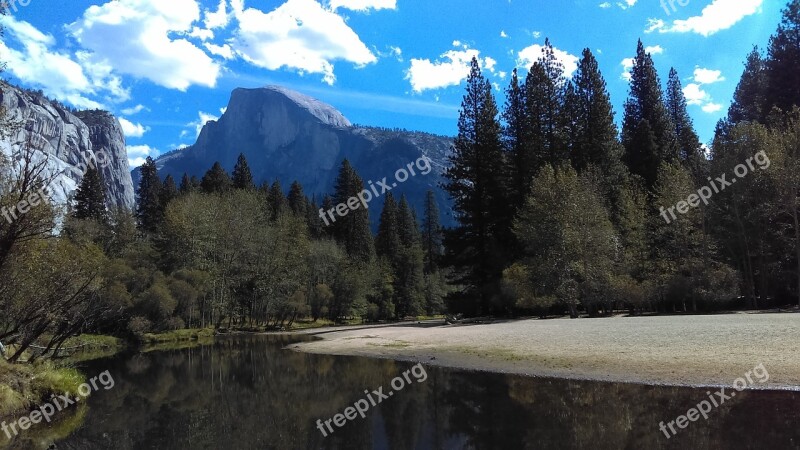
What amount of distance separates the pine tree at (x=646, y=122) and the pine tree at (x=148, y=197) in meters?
67.8

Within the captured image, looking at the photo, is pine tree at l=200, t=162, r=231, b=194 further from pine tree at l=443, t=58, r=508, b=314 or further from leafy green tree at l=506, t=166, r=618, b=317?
leafy green tree at l=506, t=166, r=618, b=317

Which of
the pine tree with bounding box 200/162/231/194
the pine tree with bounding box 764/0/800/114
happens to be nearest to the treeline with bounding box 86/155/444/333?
the pine tree with bounding box 200/162/231/194

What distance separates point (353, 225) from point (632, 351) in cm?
6354

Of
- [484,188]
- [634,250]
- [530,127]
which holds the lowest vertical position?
[634,250]

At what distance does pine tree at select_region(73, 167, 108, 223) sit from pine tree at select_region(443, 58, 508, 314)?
51.3 metres

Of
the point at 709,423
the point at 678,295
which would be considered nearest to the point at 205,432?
the point at 709,423

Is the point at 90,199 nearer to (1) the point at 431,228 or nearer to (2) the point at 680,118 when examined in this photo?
(1) the point at 431,228

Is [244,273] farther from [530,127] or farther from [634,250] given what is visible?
[634,250]

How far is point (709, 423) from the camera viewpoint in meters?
10.5

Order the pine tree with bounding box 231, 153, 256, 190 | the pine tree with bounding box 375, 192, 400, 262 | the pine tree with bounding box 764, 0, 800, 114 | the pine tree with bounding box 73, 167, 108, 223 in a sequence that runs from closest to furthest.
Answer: the pine tree with bounding box 764, 0, 800, 114 < the pine tree with bounding box 73, 167, 108, 223 < the pine tree with bounding box 375, 192, 400, 262 < the pine tree with bounding box 231, 153, 256, 190

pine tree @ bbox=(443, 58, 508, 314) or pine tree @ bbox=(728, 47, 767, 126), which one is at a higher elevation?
pine tree @ bbox=(728, 47, 767, 126)

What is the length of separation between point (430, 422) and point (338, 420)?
261 centimetres

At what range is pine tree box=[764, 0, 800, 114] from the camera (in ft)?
144

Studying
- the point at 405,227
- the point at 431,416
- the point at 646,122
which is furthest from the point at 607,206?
the point at 405,227
